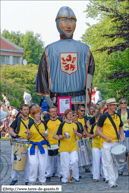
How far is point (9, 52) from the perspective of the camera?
2857 inches

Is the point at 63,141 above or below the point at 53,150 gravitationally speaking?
above

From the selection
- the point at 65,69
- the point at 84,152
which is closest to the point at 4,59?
the point at 65,69

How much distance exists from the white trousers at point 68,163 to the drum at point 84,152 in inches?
8.7

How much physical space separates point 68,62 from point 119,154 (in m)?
4.02

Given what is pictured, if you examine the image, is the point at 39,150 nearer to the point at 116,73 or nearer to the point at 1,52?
the point at 116,73

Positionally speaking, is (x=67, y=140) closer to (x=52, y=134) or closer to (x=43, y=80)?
(x=52, y=134)

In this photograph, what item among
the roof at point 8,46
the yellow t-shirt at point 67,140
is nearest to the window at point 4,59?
the roof at point 8,46

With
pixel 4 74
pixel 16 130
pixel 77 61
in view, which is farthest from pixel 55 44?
pixel 4 74

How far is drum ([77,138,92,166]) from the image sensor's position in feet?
31.4

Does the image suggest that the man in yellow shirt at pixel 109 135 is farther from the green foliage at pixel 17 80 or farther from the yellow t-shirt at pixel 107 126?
the green foliage at pixel 17 80

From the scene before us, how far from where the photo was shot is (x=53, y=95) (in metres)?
11.7

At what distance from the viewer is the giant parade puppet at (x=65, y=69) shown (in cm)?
1169

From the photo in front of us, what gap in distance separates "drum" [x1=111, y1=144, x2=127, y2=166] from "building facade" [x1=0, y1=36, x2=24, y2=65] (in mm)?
64000

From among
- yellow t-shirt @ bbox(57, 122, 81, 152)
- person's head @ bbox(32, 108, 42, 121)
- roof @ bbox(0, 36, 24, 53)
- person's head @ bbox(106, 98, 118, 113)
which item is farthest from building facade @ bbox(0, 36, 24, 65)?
person's head @ bbox(106, 98, 118, 113)
